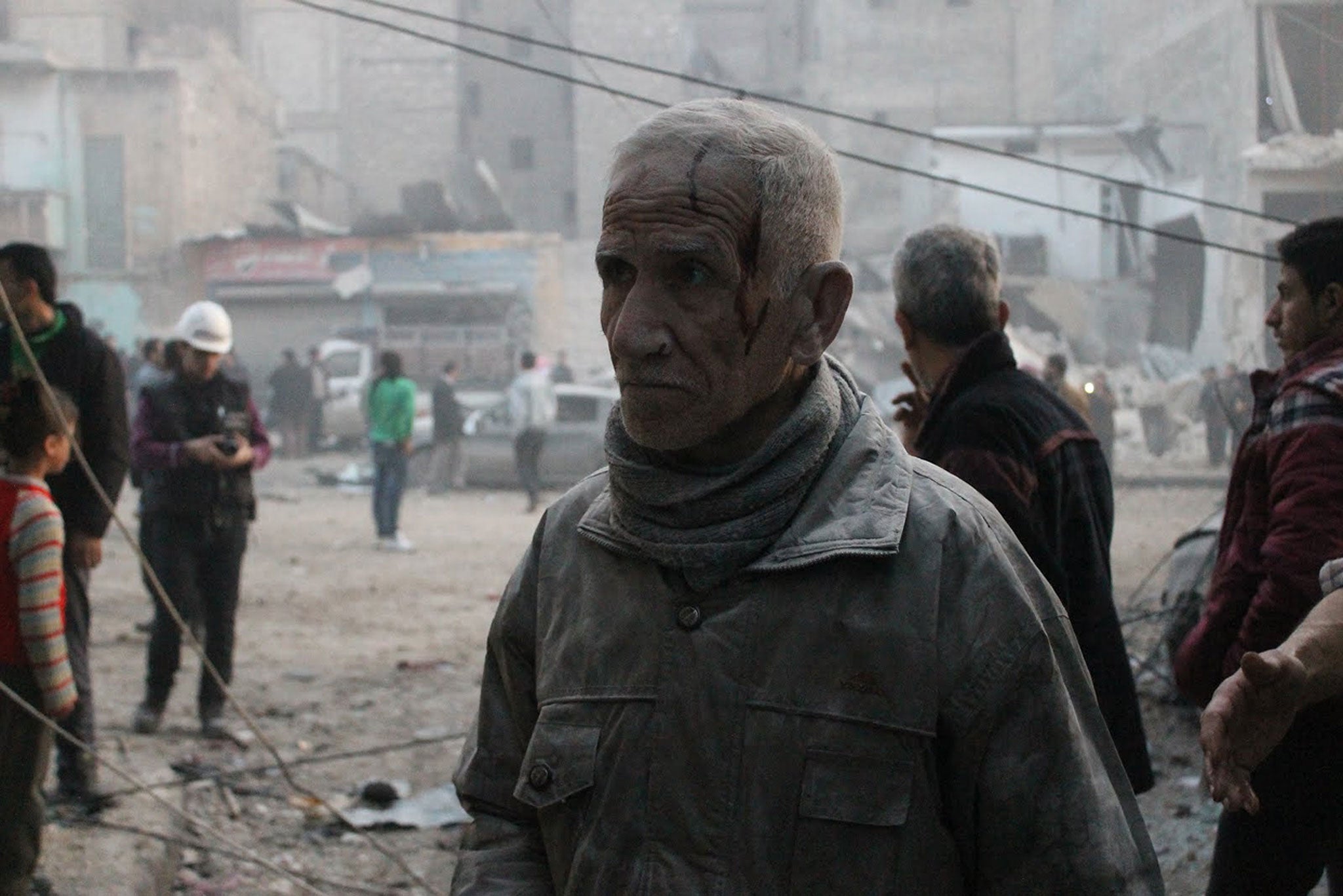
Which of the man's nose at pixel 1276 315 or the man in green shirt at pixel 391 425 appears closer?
the man's nose at pixel 1276 315

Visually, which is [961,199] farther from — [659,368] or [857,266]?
[659,368]

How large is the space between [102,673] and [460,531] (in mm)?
7510

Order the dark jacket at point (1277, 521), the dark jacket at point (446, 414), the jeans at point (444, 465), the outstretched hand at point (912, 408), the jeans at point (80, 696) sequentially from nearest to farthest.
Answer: the dark jacket at point (1277, 521)
the outstretched hand at point (912, 408)
the jeans at point (80, 696)
the dark jacket at point (446, 414)
the jeans at point (444, 465)

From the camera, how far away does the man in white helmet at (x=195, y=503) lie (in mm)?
6219

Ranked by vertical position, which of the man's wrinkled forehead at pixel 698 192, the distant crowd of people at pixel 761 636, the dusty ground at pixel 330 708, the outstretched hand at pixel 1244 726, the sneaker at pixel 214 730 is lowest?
the dusty ground at pixel 330 708

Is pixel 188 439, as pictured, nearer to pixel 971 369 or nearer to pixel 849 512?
pixel 971 369

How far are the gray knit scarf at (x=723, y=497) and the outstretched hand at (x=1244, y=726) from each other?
856 mm

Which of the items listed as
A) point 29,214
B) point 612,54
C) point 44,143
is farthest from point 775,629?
point 612,54

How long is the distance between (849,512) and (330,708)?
20.2ft

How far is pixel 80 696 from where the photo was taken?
5.04m

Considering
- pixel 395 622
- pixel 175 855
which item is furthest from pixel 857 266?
pixel 175 855

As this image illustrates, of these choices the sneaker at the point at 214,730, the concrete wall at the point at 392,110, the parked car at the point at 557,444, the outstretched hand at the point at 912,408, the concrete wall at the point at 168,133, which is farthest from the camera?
the concrete wall at the point at 392,110

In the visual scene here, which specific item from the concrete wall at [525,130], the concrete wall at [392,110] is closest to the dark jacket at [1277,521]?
the concrete wall at [392,110]

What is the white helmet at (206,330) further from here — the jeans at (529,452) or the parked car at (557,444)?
the parked car at (557,444)
